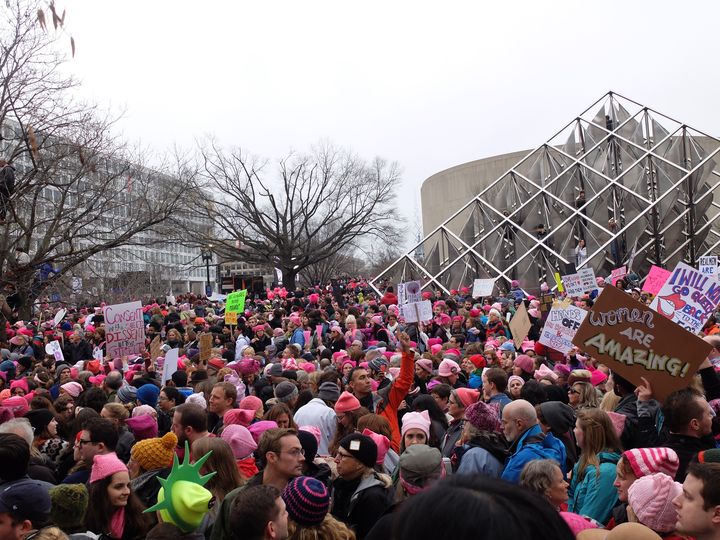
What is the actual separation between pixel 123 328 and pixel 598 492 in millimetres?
8694

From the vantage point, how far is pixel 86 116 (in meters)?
12.1

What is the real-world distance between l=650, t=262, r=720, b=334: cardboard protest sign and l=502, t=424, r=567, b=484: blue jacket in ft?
14.0

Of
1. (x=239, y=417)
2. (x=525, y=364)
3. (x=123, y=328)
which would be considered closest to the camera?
(x=239, y=417)

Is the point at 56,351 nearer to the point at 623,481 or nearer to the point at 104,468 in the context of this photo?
the point at 104,468

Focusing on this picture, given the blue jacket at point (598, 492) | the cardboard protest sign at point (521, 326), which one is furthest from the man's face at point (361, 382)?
the cardboard protest sign at point (521, 326)

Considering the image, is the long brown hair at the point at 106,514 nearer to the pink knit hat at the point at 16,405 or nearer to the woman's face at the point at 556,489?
the woman's face at the point at 556,489

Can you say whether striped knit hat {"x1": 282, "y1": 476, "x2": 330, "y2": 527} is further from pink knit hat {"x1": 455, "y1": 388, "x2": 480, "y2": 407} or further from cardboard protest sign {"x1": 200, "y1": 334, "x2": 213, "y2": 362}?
cardboard protest sign {"x1": 200, "y1": 334, "x2": 213, "y2": 362}

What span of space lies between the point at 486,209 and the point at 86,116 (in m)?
18.1

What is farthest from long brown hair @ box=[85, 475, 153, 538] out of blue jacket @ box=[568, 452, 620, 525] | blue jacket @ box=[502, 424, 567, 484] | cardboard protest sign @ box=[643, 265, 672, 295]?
cardboard protest sign @ box=[643, 265, 672, 295]

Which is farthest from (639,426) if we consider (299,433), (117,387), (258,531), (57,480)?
(117,387)

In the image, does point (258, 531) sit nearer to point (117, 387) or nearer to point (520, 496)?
point (520, 496)

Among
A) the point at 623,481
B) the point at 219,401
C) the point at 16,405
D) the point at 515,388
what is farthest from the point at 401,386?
the point at 16,405

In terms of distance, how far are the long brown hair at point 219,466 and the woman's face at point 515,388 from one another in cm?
355

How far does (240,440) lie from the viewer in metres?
4.97
